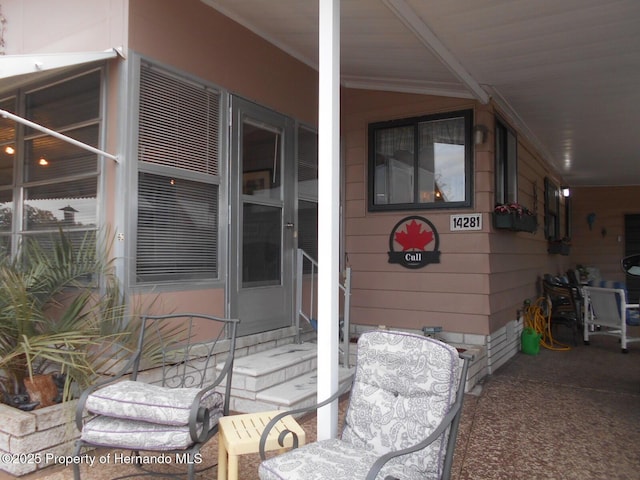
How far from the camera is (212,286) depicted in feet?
12.7

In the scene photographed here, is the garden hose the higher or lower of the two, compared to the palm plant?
lower

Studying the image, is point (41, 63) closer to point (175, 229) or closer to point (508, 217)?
point (175, 229)

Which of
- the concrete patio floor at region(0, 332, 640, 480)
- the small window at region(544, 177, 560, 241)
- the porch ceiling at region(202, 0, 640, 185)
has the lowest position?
the concrete patio floor at region(0, 332, 640, 480)

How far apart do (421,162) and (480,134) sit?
28.0 inches

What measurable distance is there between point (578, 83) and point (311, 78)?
2684 mm

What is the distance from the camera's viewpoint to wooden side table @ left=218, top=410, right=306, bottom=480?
2.12 m

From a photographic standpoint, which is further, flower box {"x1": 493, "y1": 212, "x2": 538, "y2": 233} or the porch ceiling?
flower box {"x1": 493, "y1": 212, "x2": 538, "y2": 233}

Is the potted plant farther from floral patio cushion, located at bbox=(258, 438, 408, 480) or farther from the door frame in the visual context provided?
floral patio cushion, located at bbox=(258, 438, 408, 480)

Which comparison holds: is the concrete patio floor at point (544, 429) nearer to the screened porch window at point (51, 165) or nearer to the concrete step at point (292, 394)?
the concrete step at point (292, 394)

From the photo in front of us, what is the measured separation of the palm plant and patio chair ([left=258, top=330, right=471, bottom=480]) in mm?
1393

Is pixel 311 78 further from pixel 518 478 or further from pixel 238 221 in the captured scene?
pixel 518 478

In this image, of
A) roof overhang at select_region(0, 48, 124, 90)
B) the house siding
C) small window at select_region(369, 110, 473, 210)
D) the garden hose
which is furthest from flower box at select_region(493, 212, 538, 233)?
the house siding

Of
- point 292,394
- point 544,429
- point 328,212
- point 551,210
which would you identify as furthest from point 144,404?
point 551,210

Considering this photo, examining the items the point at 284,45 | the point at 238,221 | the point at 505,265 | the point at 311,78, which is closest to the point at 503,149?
the point at 505,265
